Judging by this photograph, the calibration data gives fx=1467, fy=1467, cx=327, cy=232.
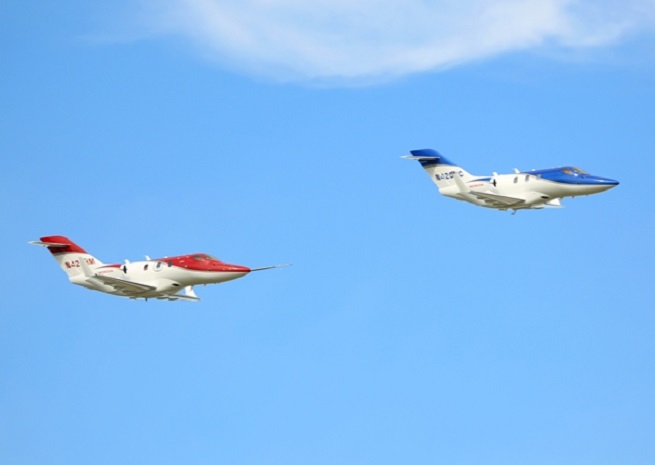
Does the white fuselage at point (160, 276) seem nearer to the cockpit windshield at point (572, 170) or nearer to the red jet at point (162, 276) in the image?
the red jet at point (162, 276)

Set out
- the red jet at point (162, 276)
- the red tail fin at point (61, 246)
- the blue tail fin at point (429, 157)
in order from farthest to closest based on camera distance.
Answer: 1. the blue tail fin at point (429, 157)
2. the red tail fin at point (61, 246)
3. the red jet at point (162, 276)

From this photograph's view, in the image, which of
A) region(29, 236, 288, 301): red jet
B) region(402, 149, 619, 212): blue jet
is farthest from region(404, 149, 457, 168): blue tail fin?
region(29, 236, 288, 301): red jet

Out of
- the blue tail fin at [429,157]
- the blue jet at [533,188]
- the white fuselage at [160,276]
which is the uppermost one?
the blue tail fin at [429,157]

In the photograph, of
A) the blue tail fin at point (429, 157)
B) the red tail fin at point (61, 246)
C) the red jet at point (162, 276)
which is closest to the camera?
the red jet at point (162, 276)

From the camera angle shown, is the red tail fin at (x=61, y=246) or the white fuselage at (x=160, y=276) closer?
the white fuselage at (x=160, y=276)

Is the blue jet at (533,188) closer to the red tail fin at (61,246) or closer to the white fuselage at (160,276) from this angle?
the white fuselage at (160,276)

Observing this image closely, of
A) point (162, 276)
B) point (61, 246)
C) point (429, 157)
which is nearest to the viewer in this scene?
point (162, 276)

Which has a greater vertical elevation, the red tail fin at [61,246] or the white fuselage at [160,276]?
the red tail fin at [61,246]

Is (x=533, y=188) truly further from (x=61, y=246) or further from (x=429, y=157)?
(x=61, y=246)

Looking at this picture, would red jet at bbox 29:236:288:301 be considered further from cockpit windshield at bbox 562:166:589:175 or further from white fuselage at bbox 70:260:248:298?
cockpit windshield at bbox 562:166:589:175

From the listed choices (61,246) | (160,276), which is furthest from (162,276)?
(61,246)

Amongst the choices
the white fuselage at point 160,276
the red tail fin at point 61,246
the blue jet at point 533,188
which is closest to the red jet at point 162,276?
the white fuselage at point 160,276

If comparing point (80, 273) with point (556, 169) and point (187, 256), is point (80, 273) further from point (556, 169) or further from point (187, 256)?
point (556, 169)

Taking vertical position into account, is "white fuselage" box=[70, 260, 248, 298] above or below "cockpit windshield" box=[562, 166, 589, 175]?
below
